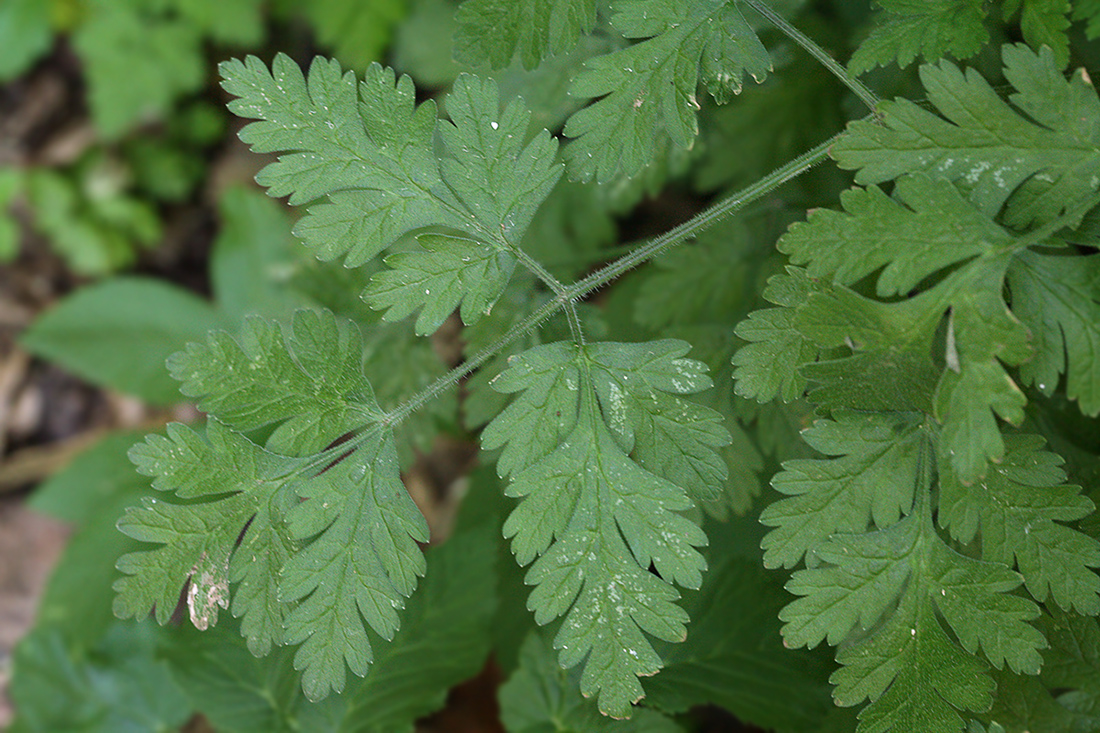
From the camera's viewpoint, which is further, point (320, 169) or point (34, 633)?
point (34, 633)

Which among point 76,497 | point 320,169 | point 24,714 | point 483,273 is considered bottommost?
point 24,714

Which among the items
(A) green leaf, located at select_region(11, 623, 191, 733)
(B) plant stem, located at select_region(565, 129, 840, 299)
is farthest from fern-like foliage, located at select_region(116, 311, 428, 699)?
(A) green leaf, located at select_region(11, 623, 191, 733)

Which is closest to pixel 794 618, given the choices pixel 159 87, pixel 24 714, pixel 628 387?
pixel 628 387

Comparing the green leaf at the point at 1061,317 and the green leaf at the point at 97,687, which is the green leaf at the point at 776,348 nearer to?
the green leaf at the point at 1061,317

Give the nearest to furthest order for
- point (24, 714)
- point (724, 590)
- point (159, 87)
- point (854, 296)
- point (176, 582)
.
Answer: point (854, 296) → point (176, 582) → point (724, 590) → point (24, 714) → point (159, 87)

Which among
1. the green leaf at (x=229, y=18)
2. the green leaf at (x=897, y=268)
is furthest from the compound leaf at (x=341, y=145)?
the green leaf at (x=229, y=18)

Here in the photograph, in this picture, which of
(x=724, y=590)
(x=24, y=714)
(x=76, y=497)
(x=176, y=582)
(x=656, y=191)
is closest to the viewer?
(x=176, y=582)

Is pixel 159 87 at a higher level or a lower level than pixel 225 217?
higher

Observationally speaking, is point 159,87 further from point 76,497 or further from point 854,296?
point 854,296
